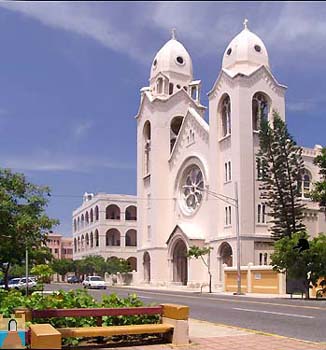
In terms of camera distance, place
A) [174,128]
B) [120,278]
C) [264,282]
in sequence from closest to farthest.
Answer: [264,282] → [174,128] → [120,278]

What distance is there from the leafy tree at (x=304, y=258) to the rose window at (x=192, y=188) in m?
23.5

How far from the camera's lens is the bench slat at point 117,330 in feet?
34.1

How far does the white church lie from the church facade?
9cm

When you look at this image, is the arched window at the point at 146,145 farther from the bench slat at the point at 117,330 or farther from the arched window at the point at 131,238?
the bench slat at the point at 117,330

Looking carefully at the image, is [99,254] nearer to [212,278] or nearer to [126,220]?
[126,220]

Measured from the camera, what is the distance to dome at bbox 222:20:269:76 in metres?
51.8

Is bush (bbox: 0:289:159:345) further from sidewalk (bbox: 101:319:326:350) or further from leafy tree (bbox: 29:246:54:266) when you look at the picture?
leafy tree (bbox: 29:246:54:266)

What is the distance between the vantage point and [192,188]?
5884 cm

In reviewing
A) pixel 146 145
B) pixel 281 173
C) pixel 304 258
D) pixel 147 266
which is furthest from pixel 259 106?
pixel 147 266

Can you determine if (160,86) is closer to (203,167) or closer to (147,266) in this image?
(203,167)

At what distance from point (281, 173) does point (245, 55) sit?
463 inches

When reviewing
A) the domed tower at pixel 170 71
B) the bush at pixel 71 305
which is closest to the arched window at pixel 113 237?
the domed tower at pixel 170 71

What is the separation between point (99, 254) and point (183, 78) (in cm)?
3015

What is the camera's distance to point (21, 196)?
24250 millimetres
